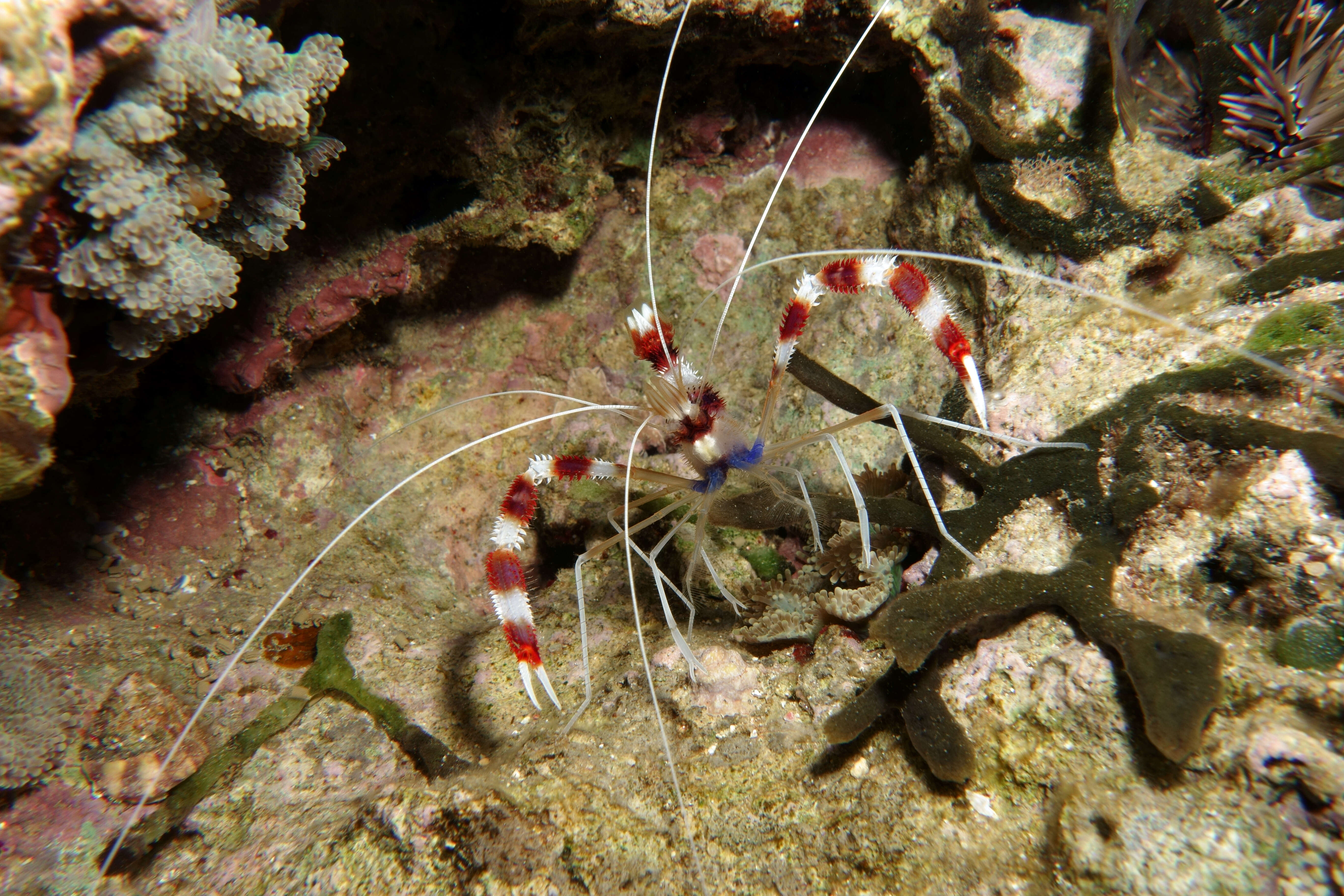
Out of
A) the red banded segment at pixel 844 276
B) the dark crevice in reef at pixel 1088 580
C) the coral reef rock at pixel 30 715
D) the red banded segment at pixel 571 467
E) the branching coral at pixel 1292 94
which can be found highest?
the branching coral at pixel 1292 94

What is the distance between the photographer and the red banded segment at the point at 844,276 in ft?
9.59

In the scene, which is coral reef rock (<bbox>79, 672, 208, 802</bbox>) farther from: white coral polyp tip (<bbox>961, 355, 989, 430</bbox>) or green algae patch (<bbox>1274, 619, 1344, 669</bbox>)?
green algae patch (<bbox>1274, 619, 1344, 669</bbox>)

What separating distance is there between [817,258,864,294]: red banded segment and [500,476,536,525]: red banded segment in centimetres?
185

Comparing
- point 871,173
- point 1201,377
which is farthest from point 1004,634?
point 871,173

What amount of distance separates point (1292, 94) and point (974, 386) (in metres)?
2.11

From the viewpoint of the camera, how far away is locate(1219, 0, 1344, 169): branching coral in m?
2.68

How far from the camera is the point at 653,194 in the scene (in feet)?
13.9

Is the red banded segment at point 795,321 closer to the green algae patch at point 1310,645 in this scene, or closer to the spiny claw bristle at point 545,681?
the spiny claw bristle at point 545,681

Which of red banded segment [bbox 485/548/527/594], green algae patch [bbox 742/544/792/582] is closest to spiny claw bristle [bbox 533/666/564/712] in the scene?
red banded segment [bbox 485/548/527/594]

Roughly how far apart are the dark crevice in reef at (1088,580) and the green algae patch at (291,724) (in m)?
1.98

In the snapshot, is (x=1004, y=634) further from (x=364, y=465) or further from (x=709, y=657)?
(x=364, y=465)

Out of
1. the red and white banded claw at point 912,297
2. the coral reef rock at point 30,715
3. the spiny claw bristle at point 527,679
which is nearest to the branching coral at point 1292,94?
the red and white banded claw at point 912,297

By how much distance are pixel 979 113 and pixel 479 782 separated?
4015 mm

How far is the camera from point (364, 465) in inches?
156
